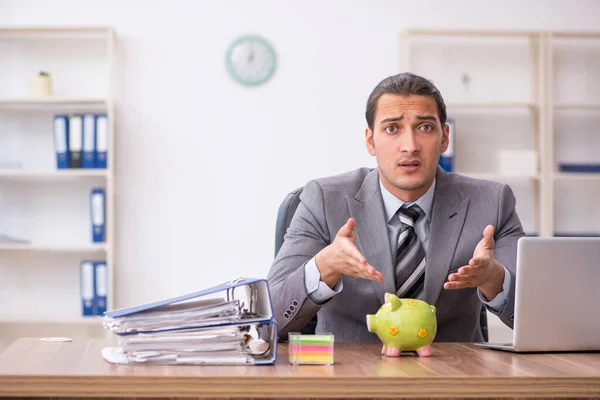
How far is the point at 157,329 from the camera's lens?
4.55 ft

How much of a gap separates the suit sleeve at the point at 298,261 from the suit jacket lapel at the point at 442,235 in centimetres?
26

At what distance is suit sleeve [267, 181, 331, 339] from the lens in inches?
69.2

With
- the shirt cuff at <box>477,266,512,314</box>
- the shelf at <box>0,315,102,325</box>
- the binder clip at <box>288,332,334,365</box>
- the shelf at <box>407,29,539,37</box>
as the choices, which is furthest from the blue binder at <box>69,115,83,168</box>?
the binder clip at <box>288,332,334,365</box>

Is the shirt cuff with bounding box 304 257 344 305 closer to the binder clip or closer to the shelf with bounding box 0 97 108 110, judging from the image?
the binder clip

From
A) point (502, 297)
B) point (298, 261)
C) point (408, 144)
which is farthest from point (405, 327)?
point (408, 144)

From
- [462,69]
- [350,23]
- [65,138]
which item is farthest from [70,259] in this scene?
[462,69]

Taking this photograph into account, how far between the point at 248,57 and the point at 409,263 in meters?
2.67

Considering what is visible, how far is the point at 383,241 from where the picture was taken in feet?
6.48

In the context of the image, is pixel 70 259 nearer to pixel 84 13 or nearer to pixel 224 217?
pixel 224 217

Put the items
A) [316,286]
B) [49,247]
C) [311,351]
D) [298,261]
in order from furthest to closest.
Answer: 1. [49,247]
2. [298,261]
3. [316,286]
4. [311,351]

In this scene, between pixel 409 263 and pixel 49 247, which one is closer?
pixel 409 263

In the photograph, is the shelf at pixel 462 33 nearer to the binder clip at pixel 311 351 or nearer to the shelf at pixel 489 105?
the shelf at pixel 489 105

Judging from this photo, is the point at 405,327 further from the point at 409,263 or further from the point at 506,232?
the point at 506,232

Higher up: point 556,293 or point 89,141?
point 89,141
